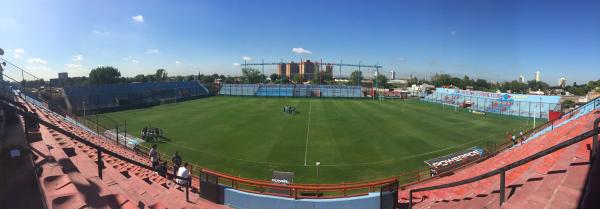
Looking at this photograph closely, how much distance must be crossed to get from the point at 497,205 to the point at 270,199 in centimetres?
894

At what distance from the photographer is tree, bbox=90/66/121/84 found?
331 feet

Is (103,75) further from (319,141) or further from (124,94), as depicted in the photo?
(319,141)

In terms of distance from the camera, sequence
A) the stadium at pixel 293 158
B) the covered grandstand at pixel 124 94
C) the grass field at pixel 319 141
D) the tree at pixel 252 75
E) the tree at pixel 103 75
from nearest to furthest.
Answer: the stadium at pixel 293 158 < the grass field at pixel 319 141 < the covered grandstand at pixel 124 94 < the tree at pixel 103 75 < the tree at pixel 252 75

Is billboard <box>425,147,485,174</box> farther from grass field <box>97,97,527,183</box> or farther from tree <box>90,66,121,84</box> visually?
tree <box>90,66,121,84</box>

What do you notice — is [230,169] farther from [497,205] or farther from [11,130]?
[497,205]

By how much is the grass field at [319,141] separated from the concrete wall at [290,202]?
556 cm

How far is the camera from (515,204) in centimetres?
391

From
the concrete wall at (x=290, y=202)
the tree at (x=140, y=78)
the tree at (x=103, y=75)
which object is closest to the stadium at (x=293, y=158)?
the concrete wall at (x=290, y=202)

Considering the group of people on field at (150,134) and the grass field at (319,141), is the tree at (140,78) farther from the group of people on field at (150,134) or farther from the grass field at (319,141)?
the group of people on field at (150,134)

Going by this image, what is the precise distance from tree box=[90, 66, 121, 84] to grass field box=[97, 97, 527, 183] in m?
78.6

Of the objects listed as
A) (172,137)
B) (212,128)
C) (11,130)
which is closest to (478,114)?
(212,128)

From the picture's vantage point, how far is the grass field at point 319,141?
19.5m

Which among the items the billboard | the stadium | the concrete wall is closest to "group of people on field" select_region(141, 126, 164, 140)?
the stadium

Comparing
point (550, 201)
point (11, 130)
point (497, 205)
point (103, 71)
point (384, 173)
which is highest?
point (103, 71)
